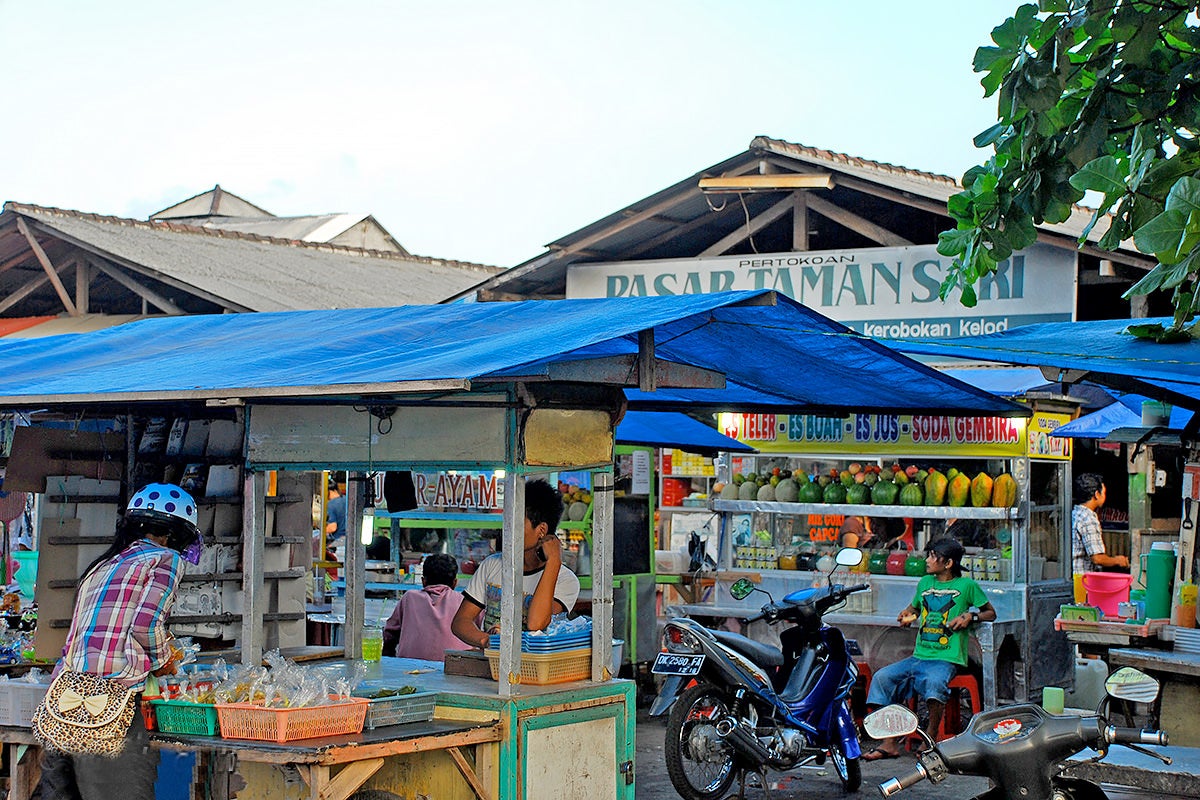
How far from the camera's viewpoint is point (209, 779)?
6027 mm

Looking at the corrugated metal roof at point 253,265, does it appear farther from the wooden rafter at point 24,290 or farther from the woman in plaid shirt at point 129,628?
the woman in plaid shirt at point 129,628

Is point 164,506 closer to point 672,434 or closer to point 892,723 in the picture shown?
point 892,723

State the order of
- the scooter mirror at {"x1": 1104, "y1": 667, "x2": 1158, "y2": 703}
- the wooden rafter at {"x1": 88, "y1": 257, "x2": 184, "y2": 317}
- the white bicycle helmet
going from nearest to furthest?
1. the scooter mirror at {"x1": 1104, "y1": 667, "x2": 1158, "y2": 703}
2. the white bicycle helmet
3. the wooden rafter at {"x1": 88, "y1": 257, "x2": 184, "y2": 317}

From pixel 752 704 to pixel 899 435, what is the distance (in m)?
3.10

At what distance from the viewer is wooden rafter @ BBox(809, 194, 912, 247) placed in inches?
425

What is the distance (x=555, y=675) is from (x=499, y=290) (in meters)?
6.80

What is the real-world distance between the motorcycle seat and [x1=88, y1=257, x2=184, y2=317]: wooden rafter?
775 cm

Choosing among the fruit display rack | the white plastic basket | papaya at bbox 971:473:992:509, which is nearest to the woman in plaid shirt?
the white plastic basket

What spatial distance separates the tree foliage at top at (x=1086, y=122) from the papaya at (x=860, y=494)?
4587mm

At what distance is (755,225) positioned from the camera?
1133 centimetres

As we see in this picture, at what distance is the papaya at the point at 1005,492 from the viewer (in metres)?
9.49

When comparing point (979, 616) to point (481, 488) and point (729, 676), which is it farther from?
point (481, 488)

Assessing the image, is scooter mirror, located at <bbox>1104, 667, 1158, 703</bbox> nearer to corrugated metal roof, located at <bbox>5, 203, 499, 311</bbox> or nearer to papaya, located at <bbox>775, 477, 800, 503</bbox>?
papaya, located at <bbox>775, 477, 800, 503</bbox>

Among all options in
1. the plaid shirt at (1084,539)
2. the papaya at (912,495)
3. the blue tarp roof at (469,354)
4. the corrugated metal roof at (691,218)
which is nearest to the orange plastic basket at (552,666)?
the blue tarp roof at (469,354)
